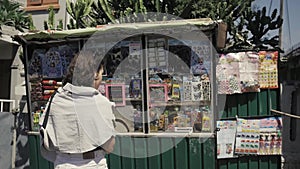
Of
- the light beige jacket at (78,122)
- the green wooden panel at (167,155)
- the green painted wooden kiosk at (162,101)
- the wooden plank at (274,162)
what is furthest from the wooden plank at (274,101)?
the light beige jacket at (78,122)

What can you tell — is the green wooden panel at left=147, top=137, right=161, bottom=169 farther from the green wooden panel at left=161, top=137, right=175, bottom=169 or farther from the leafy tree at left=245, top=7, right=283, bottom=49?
the leafy tree at left=245, top=7, right=283, bottom=49

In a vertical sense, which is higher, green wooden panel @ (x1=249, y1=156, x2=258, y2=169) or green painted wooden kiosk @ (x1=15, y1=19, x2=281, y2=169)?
green painted wooden kiosk @ (x1=15, y1=19, x2=281, y2=169)

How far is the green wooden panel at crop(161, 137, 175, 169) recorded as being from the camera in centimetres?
454

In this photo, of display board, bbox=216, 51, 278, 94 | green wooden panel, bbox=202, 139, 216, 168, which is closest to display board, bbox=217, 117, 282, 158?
green wooden panel, bbox=202, 139, 216, 168

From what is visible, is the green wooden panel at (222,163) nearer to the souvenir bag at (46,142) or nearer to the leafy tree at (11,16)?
the souvenir bag at (46,142)

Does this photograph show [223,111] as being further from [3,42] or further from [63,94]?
[3,42]

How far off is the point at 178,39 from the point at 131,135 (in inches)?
52.9

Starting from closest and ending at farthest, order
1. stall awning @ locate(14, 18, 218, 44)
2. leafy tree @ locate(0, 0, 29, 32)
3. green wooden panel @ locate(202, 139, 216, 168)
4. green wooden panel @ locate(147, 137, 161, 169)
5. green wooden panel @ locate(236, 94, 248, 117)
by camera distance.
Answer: stall awning @ locate(14, 18, 218, 44)
green wooden panel @ locate(202, 139, 216, 168)
green wooden panel @ locate(147, 137, 161, 169)
green wooden panel @ locate(236, 94, 248, 117)
leafy tree @ locate(0, 0, 29, 32)

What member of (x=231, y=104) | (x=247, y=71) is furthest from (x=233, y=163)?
(x=247, y=71)

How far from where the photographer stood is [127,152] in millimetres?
4699

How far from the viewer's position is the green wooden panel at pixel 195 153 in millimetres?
4488

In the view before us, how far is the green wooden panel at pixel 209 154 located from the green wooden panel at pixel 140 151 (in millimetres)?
736

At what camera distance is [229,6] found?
8.61 m

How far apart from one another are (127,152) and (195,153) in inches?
34.2
